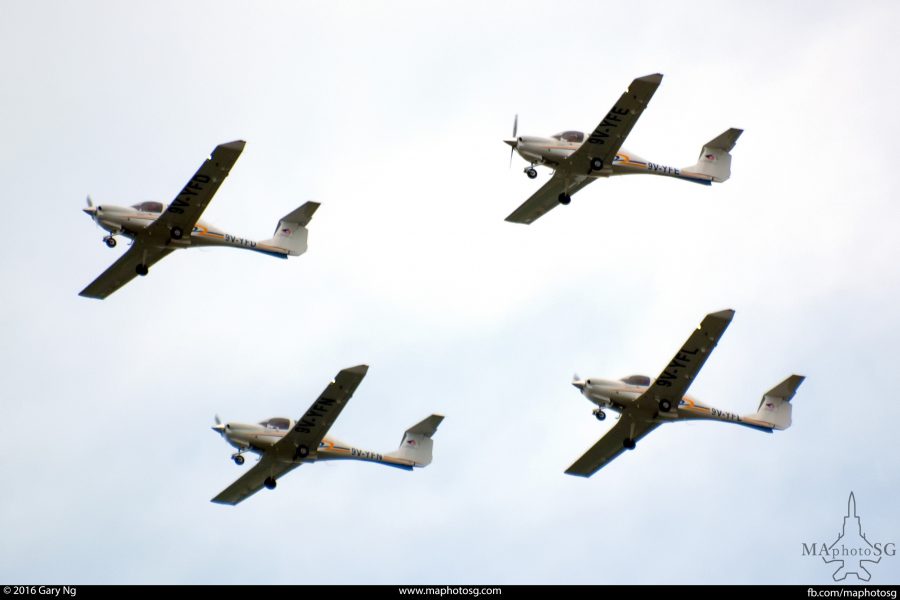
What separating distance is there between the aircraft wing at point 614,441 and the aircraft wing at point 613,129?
A: 902cm

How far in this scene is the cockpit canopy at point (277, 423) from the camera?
57156 mm

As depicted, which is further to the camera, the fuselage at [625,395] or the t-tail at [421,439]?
the t-tail at [421,439]

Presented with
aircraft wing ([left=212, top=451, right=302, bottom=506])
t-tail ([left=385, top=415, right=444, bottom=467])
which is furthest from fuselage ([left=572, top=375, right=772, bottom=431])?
aircraft wing ([left=212, top=451, right=302, bottom=506])

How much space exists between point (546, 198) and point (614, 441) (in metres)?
9.68

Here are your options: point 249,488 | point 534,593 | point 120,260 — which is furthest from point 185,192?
point 534,593

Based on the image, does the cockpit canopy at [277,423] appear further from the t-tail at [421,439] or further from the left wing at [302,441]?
the t-tail at [421,439]

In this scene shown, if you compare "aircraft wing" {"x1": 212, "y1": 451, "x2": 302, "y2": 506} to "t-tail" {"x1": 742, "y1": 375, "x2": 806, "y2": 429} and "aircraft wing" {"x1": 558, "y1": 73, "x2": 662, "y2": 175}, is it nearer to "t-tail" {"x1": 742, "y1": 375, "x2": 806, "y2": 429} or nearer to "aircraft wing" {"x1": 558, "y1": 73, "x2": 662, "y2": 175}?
"aircraft wing" {"x1": 558, "y1": 73, "x2": 662, "y2": 175}

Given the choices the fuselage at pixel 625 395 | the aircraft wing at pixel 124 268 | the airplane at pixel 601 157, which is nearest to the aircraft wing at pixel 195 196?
the aircraft wing at pixel 124 268

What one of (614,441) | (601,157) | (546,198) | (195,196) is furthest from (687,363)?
(195,196)

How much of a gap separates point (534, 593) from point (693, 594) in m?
4.41

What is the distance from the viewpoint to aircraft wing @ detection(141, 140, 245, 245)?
5394cm

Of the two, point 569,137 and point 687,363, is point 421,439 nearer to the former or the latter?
point 687,363

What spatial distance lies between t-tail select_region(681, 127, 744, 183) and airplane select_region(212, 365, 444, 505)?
15.5 m

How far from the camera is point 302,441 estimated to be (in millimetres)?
56719
